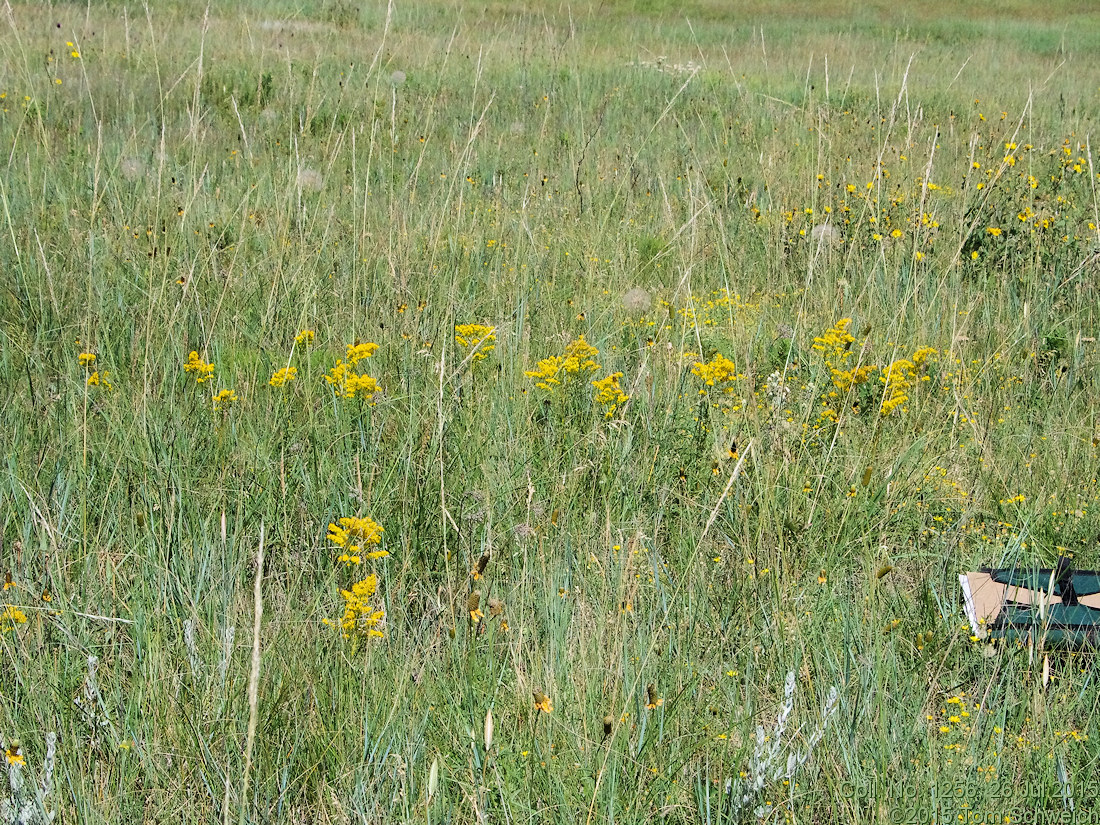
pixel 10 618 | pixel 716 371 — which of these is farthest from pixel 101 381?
pixel 716 371

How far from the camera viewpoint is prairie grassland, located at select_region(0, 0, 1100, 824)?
4.15 ft

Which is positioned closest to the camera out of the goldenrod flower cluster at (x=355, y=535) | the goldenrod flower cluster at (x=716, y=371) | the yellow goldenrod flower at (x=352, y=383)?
the goldenrod flower cluster at (x=355, y=535)

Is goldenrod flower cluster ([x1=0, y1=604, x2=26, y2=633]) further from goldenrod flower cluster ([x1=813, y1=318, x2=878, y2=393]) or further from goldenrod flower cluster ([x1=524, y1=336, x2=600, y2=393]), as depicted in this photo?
goldenrod flower cluster ([x1=813, y1=318, x2=878, y2=393])

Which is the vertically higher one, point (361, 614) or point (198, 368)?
point (198, 368)

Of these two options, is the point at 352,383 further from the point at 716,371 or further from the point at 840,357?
the point at 840,357

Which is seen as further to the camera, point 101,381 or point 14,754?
point 101,381

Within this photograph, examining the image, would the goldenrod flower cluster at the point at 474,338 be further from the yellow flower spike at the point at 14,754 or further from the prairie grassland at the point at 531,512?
the yellow flower spike at the point at 14,754

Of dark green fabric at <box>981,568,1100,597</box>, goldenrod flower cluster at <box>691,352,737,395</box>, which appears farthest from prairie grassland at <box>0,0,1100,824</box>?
dark green fabric at <box>981,568,1100,597</box>

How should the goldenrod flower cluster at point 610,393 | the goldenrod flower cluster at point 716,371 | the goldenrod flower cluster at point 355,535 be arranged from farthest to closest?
the goldenrod flower cluster at point 716,371, the goldenrod flower cluster at point 610,393, the goldenrod flower cluster at point 355,535

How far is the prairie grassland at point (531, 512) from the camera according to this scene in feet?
4.15

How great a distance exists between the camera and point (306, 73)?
6.89m

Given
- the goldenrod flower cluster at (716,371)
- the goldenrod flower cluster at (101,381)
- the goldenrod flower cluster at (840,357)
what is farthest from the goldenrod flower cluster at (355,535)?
the goldenrod flower cluster at (840,357)

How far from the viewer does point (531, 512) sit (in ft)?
6.16

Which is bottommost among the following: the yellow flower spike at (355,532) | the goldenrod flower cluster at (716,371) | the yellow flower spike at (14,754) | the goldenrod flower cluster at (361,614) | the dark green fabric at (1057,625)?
the dark green fabric at (1057,625)
